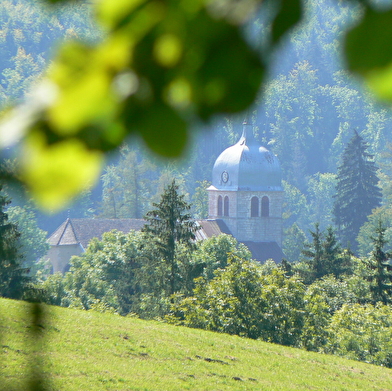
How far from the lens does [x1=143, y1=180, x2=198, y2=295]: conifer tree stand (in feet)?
87.0

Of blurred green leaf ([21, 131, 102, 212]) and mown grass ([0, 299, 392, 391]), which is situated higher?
blurred green leaf ([21, 131, 102, 212])

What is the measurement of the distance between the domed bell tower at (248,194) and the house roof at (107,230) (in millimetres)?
749

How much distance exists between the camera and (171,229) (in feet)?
87.2

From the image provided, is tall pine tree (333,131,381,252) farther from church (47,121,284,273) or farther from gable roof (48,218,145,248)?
gable roof (48,218,145,248)

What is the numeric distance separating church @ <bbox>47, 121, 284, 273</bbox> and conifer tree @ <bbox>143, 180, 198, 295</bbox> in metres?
22.8

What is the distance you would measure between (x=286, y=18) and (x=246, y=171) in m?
50.0

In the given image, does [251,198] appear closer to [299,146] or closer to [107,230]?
[107,230]

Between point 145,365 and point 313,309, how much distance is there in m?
8.84

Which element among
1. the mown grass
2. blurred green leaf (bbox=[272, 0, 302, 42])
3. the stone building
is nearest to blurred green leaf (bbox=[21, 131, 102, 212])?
blurred green leaf (bbox=[272, 0, 302, 42])

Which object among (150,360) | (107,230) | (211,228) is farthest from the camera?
(107,230)

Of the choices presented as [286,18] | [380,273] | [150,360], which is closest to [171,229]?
[380,273]

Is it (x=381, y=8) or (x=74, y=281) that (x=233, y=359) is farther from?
(x=74, y=281)

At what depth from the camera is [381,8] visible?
0.64 meters

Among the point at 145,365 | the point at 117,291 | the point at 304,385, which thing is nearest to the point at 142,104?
the point at 145,365
